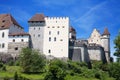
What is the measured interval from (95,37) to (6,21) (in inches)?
1158

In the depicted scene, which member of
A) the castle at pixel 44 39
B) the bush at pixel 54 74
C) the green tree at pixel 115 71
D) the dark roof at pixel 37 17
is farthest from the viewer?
the dark roof at pixel 37 17

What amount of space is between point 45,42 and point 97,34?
2333cm

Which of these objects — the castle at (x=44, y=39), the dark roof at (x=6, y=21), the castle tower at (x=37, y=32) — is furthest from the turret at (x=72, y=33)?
the dark roof at (x=6, y=21)

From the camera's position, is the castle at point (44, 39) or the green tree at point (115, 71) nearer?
the green tree at point (115, 71)

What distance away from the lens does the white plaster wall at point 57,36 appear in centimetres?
7875

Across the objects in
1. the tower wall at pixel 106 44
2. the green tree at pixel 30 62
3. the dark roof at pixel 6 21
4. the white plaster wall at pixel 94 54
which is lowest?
the green tree at pixel 30 62

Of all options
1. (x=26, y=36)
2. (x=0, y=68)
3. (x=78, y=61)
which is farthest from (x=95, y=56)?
(x=0, y=68)

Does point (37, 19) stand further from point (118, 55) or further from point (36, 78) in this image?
point (118, 55)

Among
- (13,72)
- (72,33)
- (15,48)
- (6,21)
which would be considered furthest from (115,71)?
(6,21)

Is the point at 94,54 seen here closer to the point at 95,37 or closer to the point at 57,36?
the point at 95,37

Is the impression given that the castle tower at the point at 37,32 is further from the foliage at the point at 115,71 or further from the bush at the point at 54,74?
the bush at the point at 54,74

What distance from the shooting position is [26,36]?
262 feet

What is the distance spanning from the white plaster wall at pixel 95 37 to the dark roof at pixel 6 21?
83.9 feet

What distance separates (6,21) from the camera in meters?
84.1
